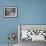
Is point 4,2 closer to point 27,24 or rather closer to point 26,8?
point 26,8

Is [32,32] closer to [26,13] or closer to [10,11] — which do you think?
[26,13]

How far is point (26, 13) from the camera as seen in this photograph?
3.73m

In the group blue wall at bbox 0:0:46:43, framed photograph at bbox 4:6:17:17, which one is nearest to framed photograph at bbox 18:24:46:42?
blue wall at bbox 0:0:46:43

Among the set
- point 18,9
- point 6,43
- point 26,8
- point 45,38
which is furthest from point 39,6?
point 6,43

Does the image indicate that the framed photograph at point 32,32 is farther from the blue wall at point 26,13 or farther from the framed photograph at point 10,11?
the framed photograph at point 10,11

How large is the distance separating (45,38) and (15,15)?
41.2 inches

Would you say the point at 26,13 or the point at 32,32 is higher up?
the point at 26,13

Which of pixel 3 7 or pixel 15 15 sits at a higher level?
pixel 3 7

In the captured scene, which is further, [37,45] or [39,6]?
[39,6]

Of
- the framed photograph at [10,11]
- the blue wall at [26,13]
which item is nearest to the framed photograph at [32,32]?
the blue wall at [26,13]

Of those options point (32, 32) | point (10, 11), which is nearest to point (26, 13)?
point (10, 11)

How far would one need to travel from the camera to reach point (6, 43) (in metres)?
3.67

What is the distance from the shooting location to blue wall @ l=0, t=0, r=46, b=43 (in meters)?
3.71

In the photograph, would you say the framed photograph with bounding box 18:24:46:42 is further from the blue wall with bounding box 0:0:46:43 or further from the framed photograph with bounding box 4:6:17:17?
the framed photograph with bounding box 4:6:17:17
